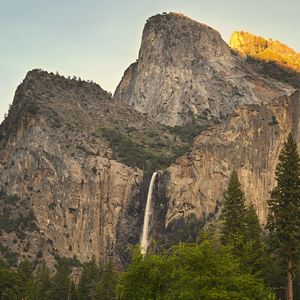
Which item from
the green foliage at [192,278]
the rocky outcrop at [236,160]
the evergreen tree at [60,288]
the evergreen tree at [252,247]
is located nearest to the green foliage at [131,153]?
the rocky outcrop at [236,160]

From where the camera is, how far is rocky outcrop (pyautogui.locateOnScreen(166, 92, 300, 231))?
14300cm

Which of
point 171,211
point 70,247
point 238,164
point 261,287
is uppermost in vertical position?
point 238,164

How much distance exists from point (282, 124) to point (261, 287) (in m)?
95.1

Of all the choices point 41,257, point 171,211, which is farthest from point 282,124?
point 41,257

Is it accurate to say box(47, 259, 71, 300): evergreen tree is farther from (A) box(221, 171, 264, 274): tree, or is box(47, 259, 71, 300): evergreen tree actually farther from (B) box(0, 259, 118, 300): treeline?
(A) box(221, 171, 264, 274): tree

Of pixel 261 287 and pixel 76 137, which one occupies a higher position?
pixel 76 137

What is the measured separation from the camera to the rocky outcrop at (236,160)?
143 m

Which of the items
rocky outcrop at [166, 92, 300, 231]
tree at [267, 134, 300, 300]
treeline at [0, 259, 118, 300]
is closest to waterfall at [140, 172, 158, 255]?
rocky outcrop at [166, 92, 300, 231]

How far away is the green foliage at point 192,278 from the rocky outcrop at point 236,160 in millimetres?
83633

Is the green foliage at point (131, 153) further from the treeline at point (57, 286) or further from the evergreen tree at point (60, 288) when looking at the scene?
the evergreen tree at point (60, 288)

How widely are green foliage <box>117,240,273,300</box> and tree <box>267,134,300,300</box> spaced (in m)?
5.38

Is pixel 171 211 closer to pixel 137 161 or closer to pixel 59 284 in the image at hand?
pixel 137 161

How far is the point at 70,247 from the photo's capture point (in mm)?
152000

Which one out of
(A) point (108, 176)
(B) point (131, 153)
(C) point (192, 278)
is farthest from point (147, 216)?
(C) point (192, 278)
